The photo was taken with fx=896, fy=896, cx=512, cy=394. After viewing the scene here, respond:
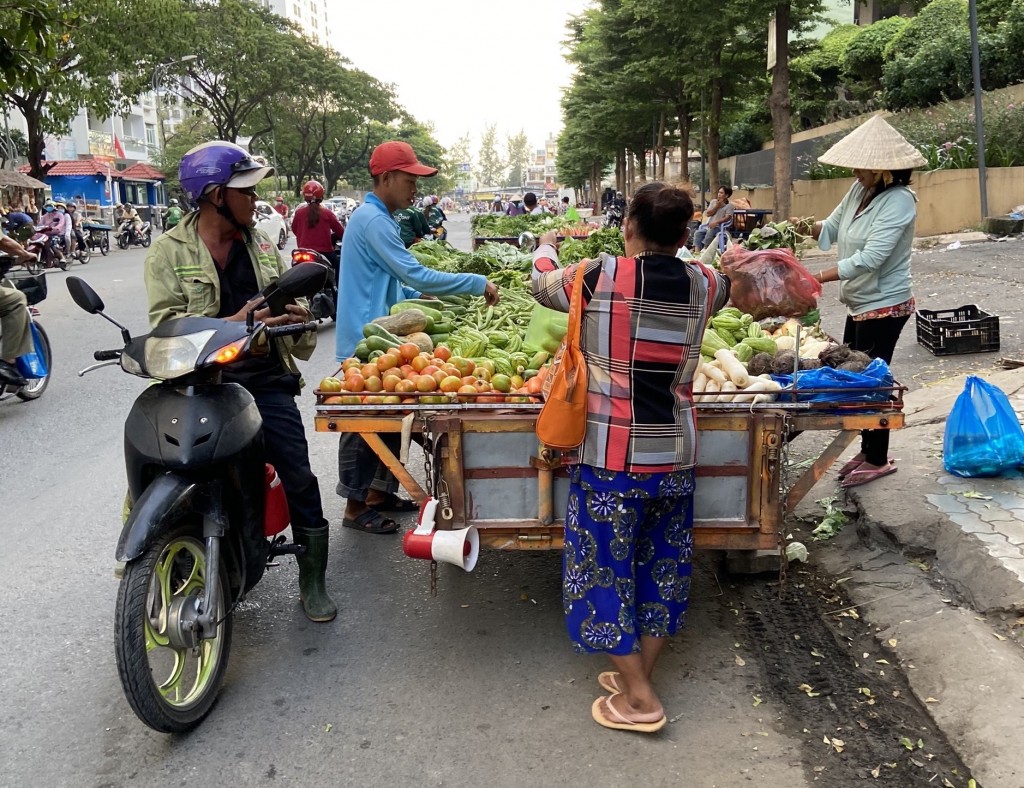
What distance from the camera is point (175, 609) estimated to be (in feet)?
9.62

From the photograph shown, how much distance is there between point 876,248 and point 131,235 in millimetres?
30162

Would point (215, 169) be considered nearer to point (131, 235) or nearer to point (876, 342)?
point (876, 342)

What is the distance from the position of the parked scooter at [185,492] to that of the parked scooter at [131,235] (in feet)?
97.0

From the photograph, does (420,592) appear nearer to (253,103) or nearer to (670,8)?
(670,8)

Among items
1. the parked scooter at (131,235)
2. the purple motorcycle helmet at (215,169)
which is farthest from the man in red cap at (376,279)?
the parked scooter at (131,235)

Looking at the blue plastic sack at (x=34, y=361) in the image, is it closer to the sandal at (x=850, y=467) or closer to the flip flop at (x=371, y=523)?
the flip flop at (x=371, y=523)

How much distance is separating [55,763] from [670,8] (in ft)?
60.4

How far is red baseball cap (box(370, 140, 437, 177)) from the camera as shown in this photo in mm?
4379

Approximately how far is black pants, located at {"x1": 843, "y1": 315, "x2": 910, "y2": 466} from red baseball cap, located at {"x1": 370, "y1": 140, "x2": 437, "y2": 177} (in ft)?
8.24

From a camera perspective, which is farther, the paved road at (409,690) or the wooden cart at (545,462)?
the wooden cart at (545,462)

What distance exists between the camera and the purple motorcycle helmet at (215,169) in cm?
325

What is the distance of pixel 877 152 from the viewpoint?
4.71m

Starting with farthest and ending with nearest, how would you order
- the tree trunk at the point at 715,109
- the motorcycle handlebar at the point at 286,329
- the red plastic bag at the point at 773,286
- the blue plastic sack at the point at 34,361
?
1. the tree trunk at the point at 715,109
2. the blue plastic sack at the point at 34,361
3. the red plastic bag at the point at 773,286
4. the motorcycle handlebar at the point at 286,329

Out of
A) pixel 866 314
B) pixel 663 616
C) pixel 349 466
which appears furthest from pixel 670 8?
pixel 663 616
